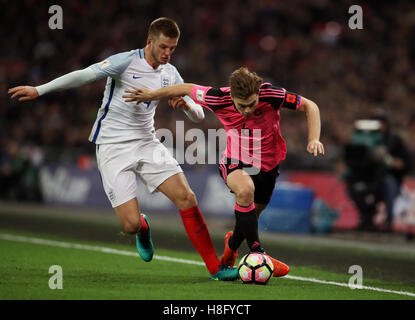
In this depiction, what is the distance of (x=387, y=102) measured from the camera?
19.1 meters

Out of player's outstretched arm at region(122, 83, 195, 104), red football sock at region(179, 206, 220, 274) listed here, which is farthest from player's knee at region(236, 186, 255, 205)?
player's outstretched arm at region(122, 83, 195, 104)

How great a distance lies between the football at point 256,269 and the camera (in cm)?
684

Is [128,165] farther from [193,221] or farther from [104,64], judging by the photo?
[104,64]

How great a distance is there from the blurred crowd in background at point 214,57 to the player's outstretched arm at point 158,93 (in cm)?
1038

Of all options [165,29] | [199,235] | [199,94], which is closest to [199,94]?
[199,94]

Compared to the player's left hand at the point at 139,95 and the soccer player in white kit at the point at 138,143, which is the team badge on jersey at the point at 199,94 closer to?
the soccer player in white kit at the point at 138,143

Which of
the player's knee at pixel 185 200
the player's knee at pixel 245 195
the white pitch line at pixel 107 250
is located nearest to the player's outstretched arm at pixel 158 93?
the player's knee at pixel 185 200

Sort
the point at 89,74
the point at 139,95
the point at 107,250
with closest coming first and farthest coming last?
the point at 139,95 → the point at 89,74 → the point at 107,250

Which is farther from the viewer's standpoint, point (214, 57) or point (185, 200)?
point (214, 57)

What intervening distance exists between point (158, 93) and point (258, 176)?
1.33 meters

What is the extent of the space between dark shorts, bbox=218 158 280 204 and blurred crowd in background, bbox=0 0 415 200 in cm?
990

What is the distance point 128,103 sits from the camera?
767 centimetres

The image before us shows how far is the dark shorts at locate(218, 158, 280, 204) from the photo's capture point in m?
7.28
